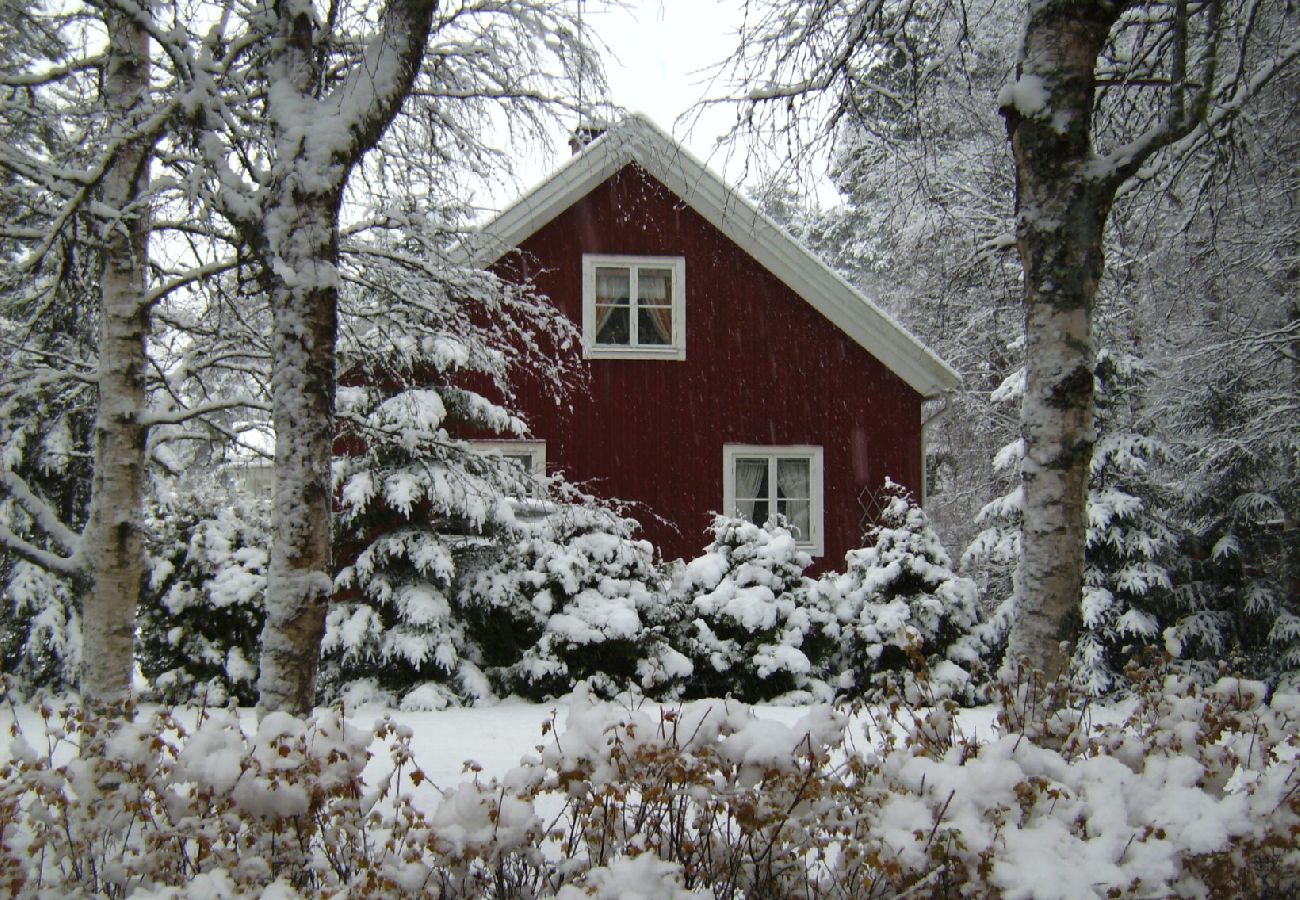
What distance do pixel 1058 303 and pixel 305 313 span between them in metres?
3.34

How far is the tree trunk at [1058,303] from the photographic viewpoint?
14.5ft

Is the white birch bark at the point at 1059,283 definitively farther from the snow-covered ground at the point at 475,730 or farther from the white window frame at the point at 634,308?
the white window frame at the point at 634,308

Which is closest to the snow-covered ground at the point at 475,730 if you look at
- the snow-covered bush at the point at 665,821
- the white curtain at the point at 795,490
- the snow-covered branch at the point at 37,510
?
the snow-covered branch at the point at 37,510

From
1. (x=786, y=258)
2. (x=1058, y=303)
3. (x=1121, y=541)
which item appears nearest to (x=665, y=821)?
(x=1058, y=303)

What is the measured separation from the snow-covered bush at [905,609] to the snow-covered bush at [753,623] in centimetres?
32

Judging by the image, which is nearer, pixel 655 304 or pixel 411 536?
pixel 411 536

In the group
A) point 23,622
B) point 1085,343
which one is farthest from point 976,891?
point 23,622

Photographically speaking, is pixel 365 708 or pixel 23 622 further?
pixel 23 622

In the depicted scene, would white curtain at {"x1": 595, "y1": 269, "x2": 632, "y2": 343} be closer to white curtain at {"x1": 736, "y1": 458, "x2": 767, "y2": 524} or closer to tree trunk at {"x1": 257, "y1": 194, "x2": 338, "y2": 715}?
white curtain at {"x1": 736, "y1": 458, "x2": 767, "y2": 524}

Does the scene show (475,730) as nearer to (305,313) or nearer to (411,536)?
(411,536)

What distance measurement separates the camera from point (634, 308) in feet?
45.2

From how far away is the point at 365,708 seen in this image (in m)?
8.51

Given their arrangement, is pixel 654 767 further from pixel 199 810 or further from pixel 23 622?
pixel 23 622

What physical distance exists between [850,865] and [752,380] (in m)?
11.3
